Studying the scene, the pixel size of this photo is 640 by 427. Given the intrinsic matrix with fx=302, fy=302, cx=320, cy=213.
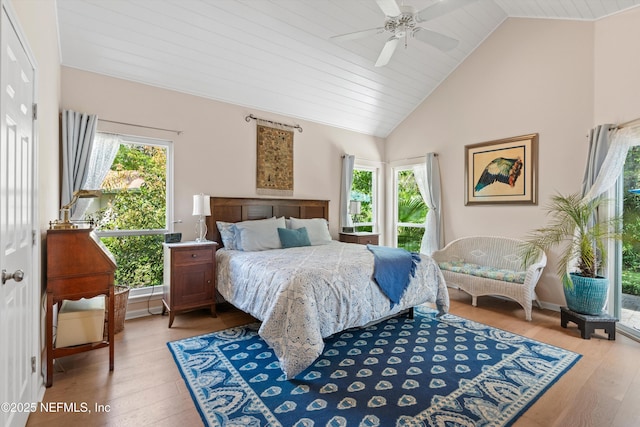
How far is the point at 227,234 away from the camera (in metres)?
3.92

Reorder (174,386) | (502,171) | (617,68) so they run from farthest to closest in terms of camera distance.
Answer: (502,171), (617,68), (174,386)

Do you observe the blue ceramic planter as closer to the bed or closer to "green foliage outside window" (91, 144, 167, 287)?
the bed

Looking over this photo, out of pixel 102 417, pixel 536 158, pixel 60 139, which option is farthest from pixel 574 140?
pixel 60 139

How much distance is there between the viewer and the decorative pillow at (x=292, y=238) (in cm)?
396

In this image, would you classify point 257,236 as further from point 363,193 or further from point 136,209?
point 363,193

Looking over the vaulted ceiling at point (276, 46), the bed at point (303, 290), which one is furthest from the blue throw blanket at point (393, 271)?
the vaulted ceiling at point (276, 46)

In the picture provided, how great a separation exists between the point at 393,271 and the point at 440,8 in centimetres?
231

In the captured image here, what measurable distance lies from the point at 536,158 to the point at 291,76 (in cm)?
349

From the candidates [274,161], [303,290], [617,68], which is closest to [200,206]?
[274,161]

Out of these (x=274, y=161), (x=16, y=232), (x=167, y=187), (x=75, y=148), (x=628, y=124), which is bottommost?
(x=16, y=232)

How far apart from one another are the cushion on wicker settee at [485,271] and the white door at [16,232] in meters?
4.37

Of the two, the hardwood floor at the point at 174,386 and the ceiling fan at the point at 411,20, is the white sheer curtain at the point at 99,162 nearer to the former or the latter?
the hardwood floor at the point at 174,386

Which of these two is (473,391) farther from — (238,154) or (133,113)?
(133,113)

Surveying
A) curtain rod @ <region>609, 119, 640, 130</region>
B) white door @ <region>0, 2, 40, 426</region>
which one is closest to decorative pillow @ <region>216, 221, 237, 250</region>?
white door @ <region>0, 2, 40, 426</region>
